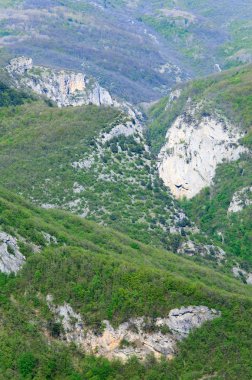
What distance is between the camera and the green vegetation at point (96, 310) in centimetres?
5609

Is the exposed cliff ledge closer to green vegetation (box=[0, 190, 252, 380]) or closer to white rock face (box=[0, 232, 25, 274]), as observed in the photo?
white rock face (box=[0, 232, 25, 274])

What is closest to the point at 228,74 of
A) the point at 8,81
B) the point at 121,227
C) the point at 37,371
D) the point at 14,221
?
the point at 8,81

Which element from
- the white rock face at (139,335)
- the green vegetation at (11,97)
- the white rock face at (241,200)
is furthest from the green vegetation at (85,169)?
the white rock face at (139,335)

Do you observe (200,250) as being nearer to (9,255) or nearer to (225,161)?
(9,255)

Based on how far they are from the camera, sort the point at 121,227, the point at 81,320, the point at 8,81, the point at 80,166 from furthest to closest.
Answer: the point at 8,81 < the point at 80,166 < the point at 121,227 < the point at 81,320

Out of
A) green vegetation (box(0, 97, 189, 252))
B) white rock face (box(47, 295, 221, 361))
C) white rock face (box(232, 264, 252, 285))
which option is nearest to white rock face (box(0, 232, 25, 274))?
white rock face (box(47, 295, 221, 361))

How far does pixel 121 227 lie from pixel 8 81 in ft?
209

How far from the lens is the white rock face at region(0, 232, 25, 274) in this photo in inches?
2424

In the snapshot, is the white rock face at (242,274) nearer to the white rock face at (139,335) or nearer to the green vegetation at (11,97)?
the white rock face at (139,335)

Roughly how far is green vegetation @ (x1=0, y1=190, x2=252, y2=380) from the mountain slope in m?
59.7

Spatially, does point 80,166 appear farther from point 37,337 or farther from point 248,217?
point 37,337

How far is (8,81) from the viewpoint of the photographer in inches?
5910

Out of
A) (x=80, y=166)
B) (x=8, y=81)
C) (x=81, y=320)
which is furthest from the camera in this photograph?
(x=8, y=81)

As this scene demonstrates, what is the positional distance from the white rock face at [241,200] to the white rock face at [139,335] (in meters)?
78.9
